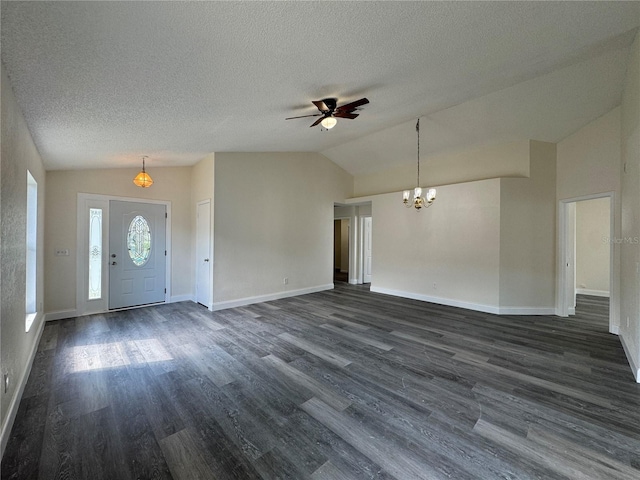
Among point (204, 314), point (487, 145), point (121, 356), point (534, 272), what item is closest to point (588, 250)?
point (534, 272)

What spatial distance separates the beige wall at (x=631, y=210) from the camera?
2.80 m

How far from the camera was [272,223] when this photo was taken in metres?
5.99

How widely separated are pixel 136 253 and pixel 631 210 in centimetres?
752

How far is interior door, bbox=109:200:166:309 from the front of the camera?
508cm

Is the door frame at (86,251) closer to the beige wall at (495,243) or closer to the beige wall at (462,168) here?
the beige wall at (462,168)

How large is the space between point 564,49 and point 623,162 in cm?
209

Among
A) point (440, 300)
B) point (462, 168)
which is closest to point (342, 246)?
point (440, 300)

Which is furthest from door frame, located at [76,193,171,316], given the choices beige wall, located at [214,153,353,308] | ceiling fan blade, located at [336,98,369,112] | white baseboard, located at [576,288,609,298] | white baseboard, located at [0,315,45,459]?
white baseboard, located at [576,288,609,298]

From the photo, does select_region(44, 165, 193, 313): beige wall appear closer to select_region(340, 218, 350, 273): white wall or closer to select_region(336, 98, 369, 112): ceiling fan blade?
select_region(336, 98, 369, 112): ceiling fan blade

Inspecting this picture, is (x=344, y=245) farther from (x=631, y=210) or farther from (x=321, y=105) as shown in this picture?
(x=631, y=210)

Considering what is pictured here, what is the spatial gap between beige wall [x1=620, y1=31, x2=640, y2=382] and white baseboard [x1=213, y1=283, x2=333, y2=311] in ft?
17.3

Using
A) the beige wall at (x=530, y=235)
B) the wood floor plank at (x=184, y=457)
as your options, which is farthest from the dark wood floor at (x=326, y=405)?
the beige wall at (x=530, y=235)

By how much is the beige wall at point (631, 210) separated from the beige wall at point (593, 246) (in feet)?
13.0

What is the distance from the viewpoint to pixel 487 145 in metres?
5.38
